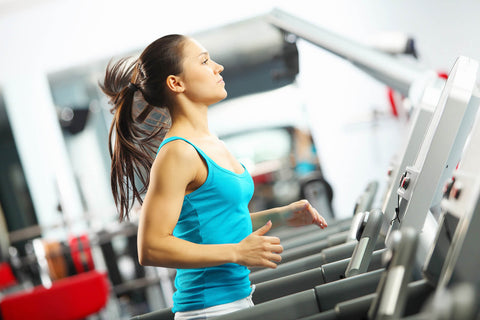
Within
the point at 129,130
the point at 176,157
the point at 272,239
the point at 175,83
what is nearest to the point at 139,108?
the point at 129,130

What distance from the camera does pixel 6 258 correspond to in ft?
16.3

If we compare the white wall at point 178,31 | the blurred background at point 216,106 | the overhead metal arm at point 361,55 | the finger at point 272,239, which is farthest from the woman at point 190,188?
the white wall at point 178,31

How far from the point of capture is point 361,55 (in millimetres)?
2400

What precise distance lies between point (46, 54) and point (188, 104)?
4821 mm

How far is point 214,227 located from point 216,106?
4824 mm

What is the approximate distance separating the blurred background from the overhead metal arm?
9.43 feet

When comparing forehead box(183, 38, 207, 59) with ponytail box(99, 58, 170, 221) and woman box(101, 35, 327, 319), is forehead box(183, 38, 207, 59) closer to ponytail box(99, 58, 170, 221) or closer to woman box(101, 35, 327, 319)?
woman box(101, 35, 327, 319)

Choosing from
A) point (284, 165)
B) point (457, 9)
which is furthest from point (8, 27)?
point (457, 9)

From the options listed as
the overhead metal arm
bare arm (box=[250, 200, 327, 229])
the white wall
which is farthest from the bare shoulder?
the white wall

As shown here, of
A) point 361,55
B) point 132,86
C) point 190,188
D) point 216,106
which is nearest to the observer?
point 190,188

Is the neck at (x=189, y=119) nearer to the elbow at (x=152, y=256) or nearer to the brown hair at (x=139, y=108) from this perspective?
the brown hair at (x=139, y=108)

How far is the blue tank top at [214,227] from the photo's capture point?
4.03 feet

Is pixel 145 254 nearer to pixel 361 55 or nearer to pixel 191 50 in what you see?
pixel 191 50

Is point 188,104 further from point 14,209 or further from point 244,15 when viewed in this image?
point 14,209
